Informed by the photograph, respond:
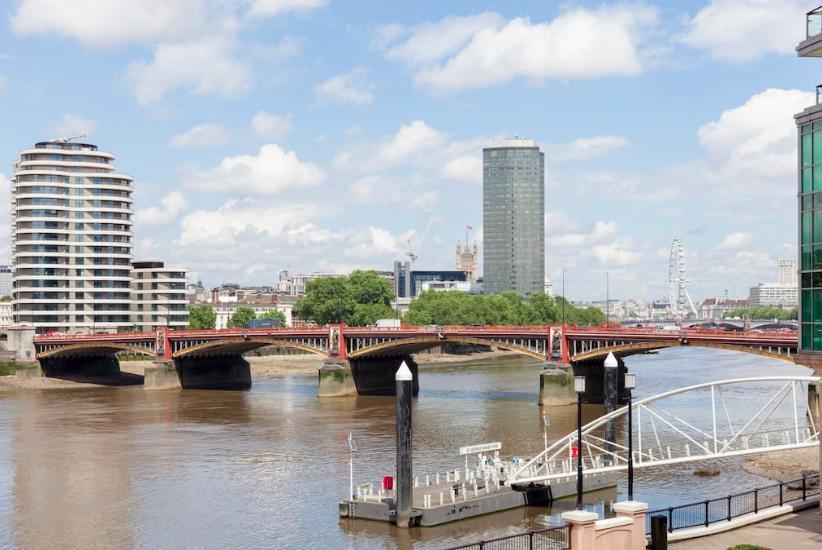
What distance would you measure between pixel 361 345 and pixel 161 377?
25.3 meters

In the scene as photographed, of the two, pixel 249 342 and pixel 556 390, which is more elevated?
pixel 249 342

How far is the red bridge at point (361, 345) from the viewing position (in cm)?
8688

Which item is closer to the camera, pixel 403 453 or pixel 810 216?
pixel 810 216

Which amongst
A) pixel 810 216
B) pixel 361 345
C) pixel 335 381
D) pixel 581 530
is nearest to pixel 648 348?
pixel 361 345

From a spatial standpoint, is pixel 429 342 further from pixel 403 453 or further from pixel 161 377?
pixel 403 453

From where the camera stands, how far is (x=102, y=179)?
522 ft

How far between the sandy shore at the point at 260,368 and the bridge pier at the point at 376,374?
111 feet

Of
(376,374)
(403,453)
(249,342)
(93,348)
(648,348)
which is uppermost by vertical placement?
(648,348)

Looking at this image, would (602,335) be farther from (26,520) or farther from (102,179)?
(102,179)

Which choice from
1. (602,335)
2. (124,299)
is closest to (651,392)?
(602,335)

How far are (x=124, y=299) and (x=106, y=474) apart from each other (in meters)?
110

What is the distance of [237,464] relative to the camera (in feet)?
201

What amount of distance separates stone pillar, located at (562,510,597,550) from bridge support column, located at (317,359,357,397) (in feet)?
251

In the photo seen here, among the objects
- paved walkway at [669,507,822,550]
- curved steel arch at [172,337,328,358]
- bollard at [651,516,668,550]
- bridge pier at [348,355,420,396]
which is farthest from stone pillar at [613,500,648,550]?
curved steel arch at [172,337,328,358]
